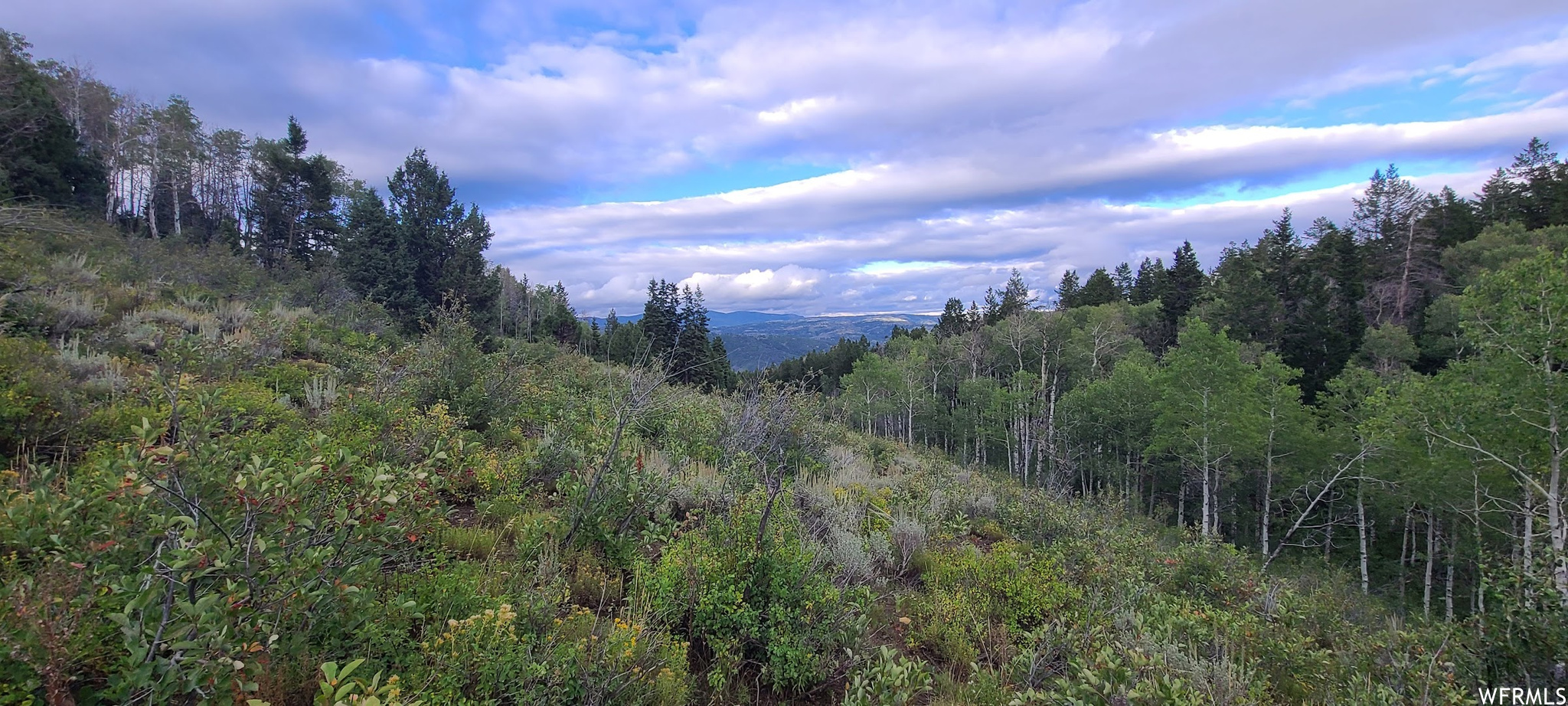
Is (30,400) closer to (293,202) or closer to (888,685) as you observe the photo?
(888,685)

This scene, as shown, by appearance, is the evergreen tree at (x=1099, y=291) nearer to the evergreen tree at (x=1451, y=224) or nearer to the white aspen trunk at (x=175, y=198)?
the evergreen tree at (x=1451, y=224)

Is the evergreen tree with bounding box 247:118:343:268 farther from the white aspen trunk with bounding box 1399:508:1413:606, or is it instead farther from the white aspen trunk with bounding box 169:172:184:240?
the white aspen trunk with bounding box 1399:508:1413:606

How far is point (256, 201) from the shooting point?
3142 centimetres

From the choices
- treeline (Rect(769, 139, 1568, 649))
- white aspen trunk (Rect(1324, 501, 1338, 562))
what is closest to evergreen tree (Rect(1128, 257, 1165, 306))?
treeline (Rect(769, 139, 1568, 649))

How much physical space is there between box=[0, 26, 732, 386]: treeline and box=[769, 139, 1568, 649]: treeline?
58.2ft

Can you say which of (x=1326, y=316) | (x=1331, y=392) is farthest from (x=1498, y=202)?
(x=1331, y=392)

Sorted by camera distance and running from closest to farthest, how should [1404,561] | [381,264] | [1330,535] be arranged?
[1404,561], [1330,535], [381,264]

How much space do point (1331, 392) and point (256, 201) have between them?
55962 mm

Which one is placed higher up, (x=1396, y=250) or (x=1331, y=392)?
(x=1396, y=250)

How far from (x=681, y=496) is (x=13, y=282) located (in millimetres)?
8914

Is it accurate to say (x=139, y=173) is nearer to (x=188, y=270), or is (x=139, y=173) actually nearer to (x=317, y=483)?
(x=188, y=270)

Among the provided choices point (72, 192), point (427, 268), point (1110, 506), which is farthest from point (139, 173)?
point (1110, 506)

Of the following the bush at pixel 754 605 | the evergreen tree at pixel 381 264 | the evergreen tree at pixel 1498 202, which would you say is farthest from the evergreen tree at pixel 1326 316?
the evergreen tree at pixel 381 264

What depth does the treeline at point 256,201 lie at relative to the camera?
20875 mm
